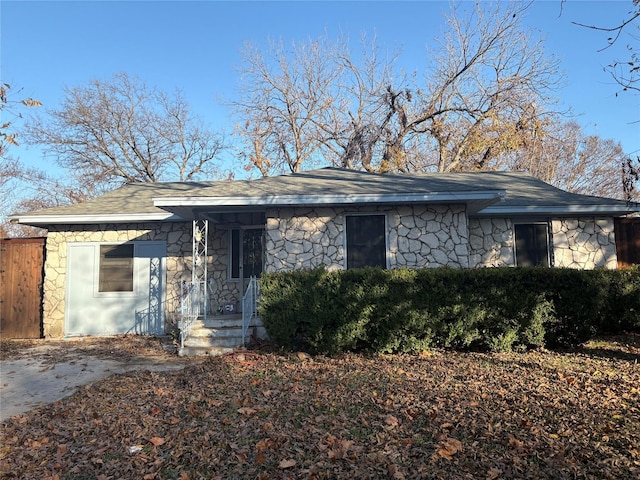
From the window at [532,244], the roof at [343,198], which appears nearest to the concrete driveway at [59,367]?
the roof at [343,198]

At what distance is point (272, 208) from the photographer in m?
8.79

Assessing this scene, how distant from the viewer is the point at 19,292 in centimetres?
1055

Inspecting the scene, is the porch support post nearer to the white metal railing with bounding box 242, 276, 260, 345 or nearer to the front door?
the front door

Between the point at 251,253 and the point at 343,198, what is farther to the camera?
the point at 251,253

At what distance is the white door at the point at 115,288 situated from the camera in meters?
10.6

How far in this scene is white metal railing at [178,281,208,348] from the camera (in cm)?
824

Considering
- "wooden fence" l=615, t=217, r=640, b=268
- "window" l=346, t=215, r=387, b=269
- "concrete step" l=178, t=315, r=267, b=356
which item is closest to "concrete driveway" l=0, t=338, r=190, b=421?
"concrete step" l=178, t=315, r=267, b=356

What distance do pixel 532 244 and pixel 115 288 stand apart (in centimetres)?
999

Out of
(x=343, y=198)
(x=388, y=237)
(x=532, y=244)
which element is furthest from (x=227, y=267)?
(x=532, y=244)

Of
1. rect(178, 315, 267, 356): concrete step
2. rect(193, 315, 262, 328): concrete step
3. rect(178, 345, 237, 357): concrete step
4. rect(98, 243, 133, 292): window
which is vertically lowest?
rect(178, 345, 237, 357): concrete step

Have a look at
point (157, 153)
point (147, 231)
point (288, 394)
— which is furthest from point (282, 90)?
point (288, 394)

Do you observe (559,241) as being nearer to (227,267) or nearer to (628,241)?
(628,241)

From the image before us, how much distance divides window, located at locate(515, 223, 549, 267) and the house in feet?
0.08

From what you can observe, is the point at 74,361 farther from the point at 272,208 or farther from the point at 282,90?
the point at 282,90
